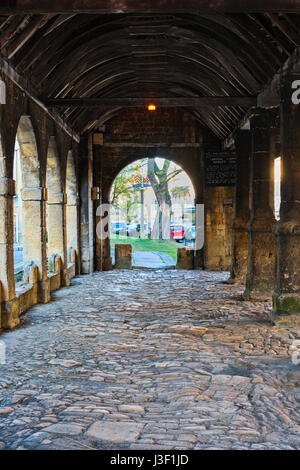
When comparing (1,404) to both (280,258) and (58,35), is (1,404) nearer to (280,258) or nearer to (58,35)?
(280,258)

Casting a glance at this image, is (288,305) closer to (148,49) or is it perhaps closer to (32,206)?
(32,206)

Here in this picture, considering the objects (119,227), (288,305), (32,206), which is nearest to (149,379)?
(288,305)

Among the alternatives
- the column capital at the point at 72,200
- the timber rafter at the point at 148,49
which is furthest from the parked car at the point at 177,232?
the timber rafter at the point at 148,49

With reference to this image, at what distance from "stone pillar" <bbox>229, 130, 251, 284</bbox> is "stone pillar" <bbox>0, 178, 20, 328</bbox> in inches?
222

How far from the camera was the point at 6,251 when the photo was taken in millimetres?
6168

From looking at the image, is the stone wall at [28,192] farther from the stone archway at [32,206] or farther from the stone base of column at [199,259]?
the stone base of column at [199,259]

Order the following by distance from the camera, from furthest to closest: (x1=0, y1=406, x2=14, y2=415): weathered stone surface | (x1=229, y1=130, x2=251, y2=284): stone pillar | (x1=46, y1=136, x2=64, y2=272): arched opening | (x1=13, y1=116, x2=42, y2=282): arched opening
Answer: (x1=229, y1=130, x2=251, y2=284): stone pillar < (x1=46, y1=136, x2=64, y2=272): arched opening < (x1=13, y1=116, x2=42, y2=282): arched opening < (x1=0, y1=406, x2=14, y2=415): weathered stone surface

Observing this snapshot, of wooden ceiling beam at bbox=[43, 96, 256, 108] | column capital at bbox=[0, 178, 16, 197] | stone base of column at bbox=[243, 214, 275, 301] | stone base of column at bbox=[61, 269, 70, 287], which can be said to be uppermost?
wooden ceiling beam at bbox=[43, 96, 256, 108]

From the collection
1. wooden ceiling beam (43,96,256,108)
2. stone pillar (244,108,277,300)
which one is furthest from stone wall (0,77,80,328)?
stone pillar (244,108,277,300)

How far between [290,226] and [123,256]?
8698 millimetres

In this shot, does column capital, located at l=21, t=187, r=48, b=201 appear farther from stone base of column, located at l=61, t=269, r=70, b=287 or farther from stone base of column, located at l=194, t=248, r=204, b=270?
stone base of column, located at l=194, t=248, r=204, b=270

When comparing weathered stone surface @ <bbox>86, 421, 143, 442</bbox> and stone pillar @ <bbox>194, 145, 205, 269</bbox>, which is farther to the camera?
stone pillar @ <bbox>194, 145, 205, 269</bbox>

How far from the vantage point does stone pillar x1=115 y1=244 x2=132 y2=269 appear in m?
14.3

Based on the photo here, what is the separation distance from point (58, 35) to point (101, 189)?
739 centimetres
